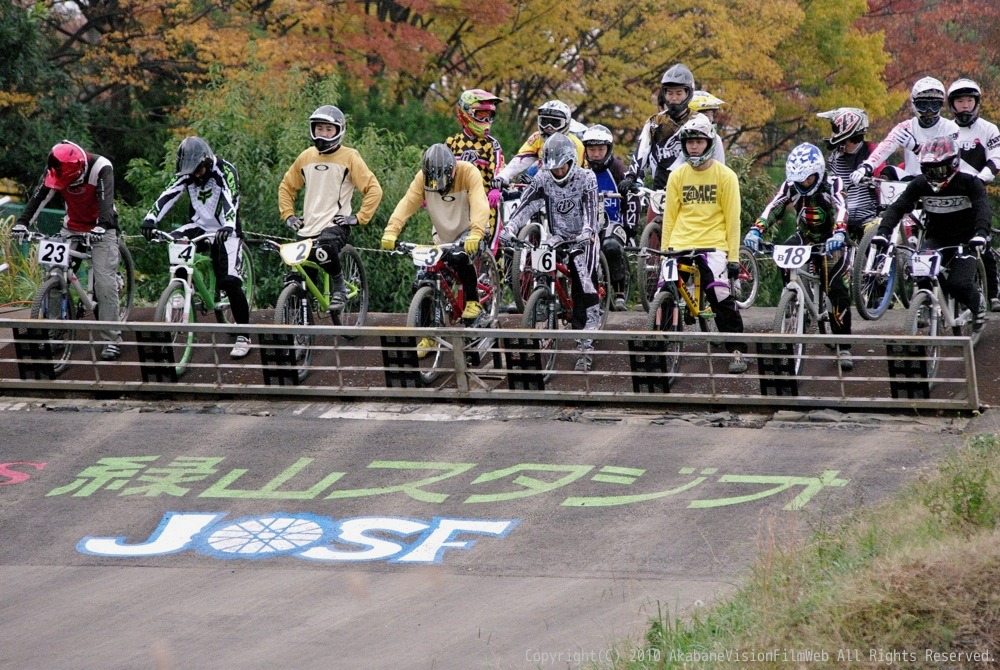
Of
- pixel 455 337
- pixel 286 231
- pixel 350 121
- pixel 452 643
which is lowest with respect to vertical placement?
pixel 452 643

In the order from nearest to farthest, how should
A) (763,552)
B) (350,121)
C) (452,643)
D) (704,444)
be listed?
(452,643) < (763,552) < (704,444) < (350,121)

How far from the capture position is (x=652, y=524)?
27.9 ft

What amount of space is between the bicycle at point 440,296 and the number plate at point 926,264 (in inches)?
150

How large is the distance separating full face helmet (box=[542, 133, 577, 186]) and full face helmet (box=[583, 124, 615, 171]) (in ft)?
6.25

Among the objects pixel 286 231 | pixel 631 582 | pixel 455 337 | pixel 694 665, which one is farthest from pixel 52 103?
pixel 694 665

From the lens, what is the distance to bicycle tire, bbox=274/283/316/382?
12.4 metres

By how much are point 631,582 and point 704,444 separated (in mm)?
2933

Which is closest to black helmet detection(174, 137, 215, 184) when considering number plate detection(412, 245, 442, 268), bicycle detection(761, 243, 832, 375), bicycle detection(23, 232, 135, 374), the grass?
bicycle detection(23, 232, 135, 374)

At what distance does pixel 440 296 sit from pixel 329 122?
79.0 inches

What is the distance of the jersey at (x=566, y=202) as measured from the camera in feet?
39.8

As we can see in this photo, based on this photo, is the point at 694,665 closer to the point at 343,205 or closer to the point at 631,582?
the point at 631,582

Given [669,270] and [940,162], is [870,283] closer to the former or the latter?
[940,162]

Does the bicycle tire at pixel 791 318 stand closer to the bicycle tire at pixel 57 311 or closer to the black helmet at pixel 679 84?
the black helmet at pixel 679 84

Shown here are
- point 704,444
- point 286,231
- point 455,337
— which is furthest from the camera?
point 286,231
